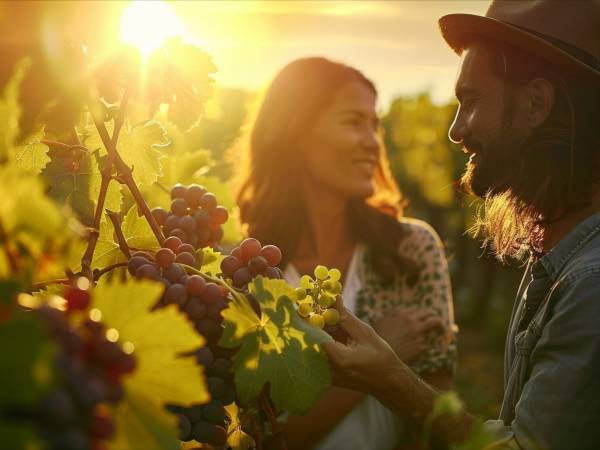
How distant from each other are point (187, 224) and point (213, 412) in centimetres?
44

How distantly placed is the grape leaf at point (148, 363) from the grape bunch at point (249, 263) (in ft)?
1.29

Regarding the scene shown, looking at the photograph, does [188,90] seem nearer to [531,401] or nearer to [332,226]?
[531,401]

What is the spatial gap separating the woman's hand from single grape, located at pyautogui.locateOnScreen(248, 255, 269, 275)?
2375mm

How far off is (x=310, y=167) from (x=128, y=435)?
3277mm

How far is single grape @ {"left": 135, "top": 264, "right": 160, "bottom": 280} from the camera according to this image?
0.90 metres

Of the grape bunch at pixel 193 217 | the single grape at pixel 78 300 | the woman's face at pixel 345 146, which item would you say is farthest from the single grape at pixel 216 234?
the woman's face at pixel 345 146

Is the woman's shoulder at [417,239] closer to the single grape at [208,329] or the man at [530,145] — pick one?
the man at [530,145]

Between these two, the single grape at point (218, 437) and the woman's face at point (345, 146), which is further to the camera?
the woman's face at point (345, 146)

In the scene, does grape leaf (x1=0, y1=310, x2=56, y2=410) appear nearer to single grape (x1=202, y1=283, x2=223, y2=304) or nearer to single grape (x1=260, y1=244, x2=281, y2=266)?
single grape (x1=202, y1=283, x2=223, y2=304)

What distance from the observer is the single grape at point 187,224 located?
1.26 meters

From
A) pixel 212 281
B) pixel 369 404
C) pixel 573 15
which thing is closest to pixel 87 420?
pixel 212 281

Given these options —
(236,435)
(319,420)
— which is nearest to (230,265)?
(236,435)

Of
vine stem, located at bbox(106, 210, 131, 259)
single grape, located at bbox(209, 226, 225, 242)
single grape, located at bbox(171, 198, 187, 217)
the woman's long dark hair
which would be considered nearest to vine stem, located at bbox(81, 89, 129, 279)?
vine stem, located at bbox(106, 210, 131, 259)

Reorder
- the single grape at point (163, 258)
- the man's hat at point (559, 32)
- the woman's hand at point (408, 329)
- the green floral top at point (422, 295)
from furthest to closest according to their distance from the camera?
the green floral top at point (422, 295) < the woman's hand at point (408, 329) < the man's hat at point (559, 32) < the single grape at point (163, 258)
